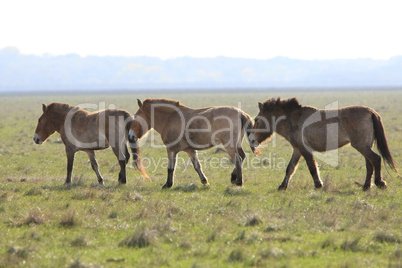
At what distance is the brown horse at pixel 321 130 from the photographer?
10.7m

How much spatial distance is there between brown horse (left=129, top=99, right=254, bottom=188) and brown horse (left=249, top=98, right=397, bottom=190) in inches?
21.3

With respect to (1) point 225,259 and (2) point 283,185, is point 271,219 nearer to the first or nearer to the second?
(1) point 225,259

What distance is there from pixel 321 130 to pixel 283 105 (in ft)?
3.85

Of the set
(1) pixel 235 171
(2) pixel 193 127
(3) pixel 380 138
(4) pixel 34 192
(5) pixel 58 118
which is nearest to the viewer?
(3) pixel 380 138

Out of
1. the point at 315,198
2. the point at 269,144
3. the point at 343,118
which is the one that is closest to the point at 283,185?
the point at 315,198

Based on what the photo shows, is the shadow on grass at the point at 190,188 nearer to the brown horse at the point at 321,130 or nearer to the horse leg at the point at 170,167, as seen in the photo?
the horse leg at the point at 170,167

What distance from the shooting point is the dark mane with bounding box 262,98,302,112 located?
38.1 feet

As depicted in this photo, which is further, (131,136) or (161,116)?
(161,116)

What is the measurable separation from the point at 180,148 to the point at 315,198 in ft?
12.3

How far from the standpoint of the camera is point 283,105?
1172 centimetres

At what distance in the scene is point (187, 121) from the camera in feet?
40.4

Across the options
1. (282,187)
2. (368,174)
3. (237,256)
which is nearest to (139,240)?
(237,256)

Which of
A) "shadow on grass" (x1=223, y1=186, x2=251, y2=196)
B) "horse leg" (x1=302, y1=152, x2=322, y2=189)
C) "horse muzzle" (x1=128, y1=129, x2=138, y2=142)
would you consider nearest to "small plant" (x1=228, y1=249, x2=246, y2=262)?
"shadow on grass" (x1=223, y1=186, x2=251, y2=196)

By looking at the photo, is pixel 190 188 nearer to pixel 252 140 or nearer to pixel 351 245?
pixel 252 140
